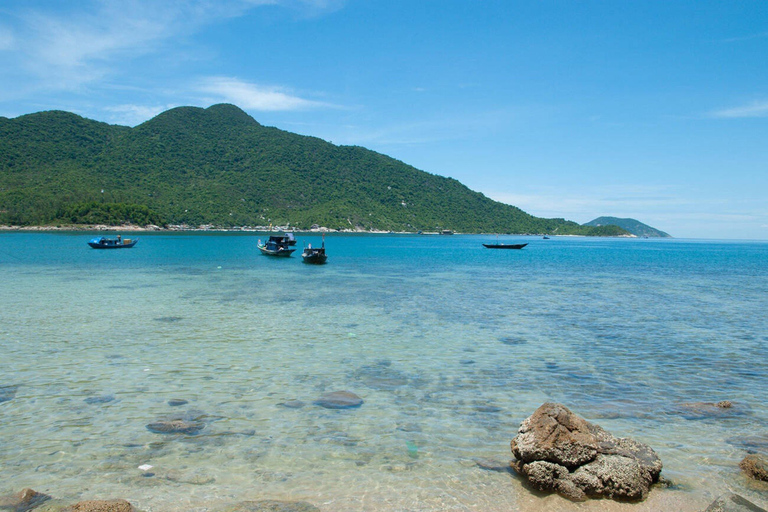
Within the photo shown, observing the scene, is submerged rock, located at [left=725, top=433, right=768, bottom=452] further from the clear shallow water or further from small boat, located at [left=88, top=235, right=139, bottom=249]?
small boat, located at [left=88, top=235, right=139, bottom=249]

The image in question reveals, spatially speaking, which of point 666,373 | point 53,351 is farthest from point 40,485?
point 666,373

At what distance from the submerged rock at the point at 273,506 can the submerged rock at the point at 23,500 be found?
2.31 metres

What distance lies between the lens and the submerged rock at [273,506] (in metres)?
5.69

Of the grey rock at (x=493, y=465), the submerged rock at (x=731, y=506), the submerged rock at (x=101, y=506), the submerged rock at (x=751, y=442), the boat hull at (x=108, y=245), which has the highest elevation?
the submerged rock at (x=731, y=506)

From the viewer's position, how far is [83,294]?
83.0ft

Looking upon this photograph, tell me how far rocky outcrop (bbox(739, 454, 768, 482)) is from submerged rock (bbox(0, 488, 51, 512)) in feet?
30.1

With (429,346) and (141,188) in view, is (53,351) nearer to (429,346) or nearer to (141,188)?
(429,346)

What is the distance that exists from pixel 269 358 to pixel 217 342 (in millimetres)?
2703

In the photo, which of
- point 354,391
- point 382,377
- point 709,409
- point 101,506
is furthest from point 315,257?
point 101,506

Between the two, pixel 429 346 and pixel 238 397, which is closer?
pixel 238 397

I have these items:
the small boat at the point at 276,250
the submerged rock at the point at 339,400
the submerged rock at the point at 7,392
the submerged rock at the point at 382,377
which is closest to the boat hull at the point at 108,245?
the small boat at the point at 276,250

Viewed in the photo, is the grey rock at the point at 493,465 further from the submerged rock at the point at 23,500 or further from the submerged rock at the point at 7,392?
the submerged rock at the point at 7,392

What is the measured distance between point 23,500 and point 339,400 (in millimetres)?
5250

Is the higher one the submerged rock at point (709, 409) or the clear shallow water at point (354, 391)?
the submerged rock at point (709, 409)
